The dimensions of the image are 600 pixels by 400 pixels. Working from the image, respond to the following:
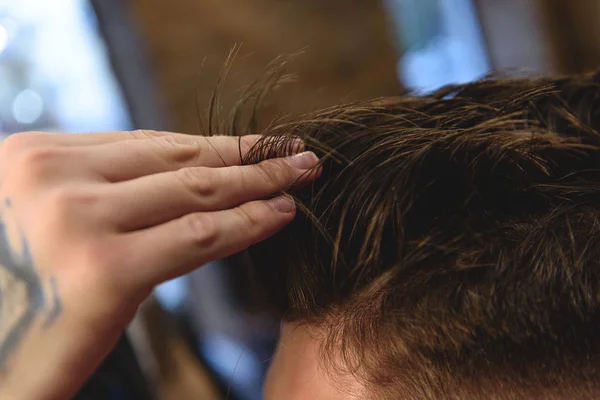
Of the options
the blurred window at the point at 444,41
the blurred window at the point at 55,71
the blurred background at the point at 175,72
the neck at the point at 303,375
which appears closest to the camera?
the neck at the point at 303,375

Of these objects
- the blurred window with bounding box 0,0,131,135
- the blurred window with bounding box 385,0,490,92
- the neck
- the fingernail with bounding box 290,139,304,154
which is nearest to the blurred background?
the blurred window with bounding box 0,0,131,135

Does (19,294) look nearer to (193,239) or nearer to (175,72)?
(193,239)

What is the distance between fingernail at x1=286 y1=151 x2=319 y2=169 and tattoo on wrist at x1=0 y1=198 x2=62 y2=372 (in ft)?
0.81

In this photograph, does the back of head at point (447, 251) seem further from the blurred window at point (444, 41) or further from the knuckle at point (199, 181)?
the blurred window at point (444, 41)

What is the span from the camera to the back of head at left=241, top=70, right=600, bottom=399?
20.8 inches

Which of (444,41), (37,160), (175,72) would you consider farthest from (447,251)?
(444,41)

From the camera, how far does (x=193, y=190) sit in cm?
49

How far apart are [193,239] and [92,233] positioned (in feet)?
0.28

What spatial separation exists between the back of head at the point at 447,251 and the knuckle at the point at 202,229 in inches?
4.0

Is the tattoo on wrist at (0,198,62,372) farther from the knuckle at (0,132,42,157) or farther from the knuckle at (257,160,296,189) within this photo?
the knuckle at (257,160,296,189)

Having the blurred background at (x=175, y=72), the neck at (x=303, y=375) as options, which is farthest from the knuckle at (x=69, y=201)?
the blurred background at (x=175, y=72)

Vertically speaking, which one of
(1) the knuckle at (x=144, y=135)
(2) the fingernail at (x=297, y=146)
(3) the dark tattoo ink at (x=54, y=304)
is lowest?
(3) the dark tattoo ink at (x=54, y=304)

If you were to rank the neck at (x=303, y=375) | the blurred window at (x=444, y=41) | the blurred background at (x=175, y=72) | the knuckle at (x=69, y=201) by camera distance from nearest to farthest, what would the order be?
1. the knuckle at (x=69, y=201)
2. the neck at (x=303, y=375)
3. the blurred background at (x=175, y=72)
4. the blurred window at (x=444, y=41)

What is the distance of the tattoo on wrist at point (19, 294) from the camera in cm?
48
